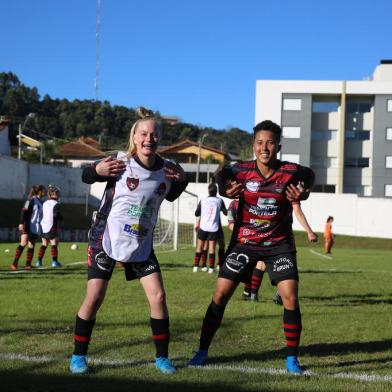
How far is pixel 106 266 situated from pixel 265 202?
4.87 feet

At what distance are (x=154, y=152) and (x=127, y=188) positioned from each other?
0.38m

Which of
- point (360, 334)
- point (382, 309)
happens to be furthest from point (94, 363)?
point (382, 309)

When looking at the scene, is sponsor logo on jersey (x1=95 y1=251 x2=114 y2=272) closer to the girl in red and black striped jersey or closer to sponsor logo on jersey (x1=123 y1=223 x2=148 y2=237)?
sponsor logo on jersey (x1=123 y1=223 x2=148 y2=237)

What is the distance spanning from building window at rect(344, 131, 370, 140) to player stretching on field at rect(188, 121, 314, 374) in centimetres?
6168

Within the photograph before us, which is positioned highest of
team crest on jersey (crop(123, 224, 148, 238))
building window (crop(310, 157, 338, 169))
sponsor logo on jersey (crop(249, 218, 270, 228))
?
building window (crop(310, 157, 338, 169))

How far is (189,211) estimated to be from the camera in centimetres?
4641

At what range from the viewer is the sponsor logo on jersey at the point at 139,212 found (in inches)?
207

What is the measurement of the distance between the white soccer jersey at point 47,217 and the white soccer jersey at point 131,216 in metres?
10.4

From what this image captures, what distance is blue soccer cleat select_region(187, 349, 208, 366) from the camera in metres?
5.46

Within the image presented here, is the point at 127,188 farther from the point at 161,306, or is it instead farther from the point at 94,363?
the point at 94,363

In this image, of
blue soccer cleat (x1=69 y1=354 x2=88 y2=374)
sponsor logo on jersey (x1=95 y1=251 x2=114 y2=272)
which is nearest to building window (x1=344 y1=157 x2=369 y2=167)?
sponsor logo on jersey (x1=95 y1=251 x2=114 y2=272)

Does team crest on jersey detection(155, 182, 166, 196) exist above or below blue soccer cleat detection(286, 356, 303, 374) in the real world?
above

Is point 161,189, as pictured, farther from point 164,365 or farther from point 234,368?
point 234,368

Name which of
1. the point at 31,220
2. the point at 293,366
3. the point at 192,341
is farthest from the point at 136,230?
the point at 31,220
